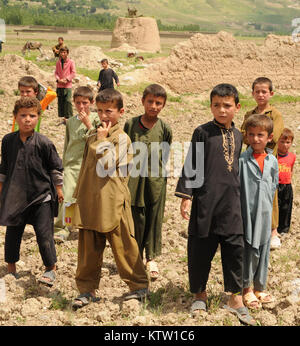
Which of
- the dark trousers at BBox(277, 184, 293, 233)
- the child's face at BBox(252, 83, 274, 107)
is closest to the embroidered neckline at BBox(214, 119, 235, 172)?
the child's face at BBox(252, 83, 274, 107)

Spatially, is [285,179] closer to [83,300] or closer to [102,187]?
[102,187]

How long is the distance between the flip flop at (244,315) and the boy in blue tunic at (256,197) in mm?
196

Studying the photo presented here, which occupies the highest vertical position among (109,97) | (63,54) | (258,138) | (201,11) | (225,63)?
(201,11)

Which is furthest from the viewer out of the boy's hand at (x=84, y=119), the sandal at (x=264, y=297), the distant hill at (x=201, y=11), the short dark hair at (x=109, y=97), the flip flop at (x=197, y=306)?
the distant hill at (x=201, y=11)

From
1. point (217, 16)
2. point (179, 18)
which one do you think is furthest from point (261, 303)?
point (217, 16)

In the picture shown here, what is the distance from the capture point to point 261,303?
357 centimetres

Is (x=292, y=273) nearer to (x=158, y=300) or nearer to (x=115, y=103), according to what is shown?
(x=158, y=300)

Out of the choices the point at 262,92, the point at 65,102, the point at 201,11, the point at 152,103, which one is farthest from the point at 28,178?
the point at 201,11

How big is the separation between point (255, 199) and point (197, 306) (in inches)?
32.2

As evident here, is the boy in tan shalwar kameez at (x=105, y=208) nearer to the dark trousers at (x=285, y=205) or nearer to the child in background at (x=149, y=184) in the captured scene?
the child in background at (x=149, y=184)

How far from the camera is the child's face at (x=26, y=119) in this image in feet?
11.9

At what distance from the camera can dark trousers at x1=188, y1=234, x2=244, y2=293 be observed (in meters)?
3.26

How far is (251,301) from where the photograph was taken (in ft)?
11.4

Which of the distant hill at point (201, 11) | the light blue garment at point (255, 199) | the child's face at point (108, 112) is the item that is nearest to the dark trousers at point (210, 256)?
the light blue garment at point (255, 199)
